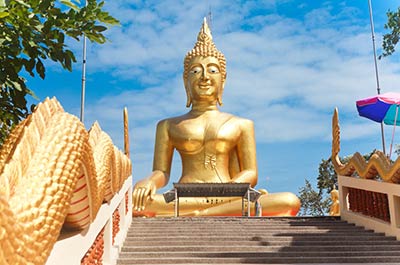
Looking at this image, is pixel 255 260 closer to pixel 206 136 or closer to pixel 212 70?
pixel 206 136

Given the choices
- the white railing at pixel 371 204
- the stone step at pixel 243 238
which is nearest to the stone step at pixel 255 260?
the stone step at pixel 243 238

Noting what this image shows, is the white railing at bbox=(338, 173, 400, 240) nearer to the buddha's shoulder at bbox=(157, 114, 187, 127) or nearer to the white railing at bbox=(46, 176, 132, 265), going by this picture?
the white railing at bbox=(46, 176, 132, 265)

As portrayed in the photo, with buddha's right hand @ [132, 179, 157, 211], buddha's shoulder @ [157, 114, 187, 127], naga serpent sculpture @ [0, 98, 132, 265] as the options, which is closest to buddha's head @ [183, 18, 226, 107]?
buddha's shoulder @ [157, 114, 187, 127]

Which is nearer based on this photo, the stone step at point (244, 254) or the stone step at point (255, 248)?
the stone step at point (244, 254)

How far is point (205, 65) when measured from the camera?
12.1 m

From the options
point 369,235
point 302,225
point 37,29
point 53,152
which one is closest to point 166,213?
point 302,225

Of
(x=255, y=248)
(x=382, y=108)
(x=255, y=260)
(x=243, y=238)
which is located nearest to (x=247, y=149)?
(x=382, y=108)

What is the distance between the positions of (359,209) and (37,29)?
576 centimetres

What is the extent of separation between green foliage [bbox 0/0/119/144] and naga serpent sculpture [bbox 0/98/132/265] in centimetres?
109

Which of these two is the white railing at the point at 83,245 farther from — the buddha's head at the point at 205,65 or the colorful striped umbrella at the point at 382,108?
the buddha's head at the point at 205,65

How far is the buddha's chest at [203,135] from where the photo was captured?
11.8 m

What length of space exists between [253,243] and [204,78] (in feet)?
23.4

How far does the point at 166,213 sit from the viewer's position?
33.4 ft

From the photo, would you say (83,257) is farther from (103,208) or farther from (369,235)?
(369,235)
